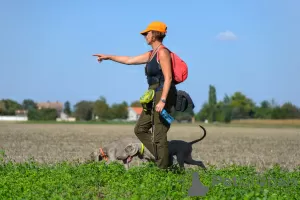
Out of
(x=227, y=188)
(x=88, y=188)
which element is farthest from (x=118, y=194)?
(x=227, y=188)

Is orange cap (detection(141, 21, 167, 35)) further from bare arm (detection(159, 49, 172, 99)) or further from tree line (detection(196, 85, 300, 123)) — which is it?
tree line (detection(196, 85, 300, 123))

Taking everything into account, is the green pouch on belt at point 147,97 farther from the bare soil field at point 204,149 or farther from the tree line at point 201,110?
the tree line at point 201,110

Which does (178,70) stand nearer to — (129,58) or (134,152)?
(129,58)

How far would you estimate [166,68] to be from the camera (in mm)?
9719

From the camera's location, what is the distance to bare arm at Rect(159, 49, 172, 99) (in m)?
9.62

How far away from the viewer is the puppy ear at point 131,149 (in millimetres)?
11961

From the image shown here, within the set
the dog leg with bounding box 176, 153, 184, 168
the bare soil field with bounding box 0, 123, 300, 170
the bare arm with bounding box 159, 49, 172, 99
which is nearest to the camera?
the bare arm with bounding box 159, 49, 172, 99

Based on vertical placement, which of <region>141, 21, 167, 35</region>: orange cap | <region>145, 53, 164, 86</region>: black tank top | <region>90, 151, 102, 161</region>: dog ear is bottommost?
<region>90, 151, 102, 161</region>: dog ear

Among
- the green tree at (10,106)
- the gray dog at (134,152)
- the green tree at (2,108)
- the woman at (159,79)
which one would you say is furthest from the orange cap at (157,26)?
the green tree at (10,106)

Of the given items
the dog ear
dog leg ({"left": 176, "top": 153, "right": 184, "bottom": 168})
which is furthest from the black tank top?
the dog ear

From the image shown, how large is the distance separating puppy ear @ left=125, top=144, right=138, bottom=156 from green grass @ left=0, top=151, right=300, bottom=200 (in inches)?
47.1

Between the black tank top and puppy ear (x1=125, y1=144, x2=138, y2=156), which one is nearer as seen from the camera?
the black tank top

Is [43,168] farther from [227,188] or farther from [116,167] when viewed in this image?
[227,188]

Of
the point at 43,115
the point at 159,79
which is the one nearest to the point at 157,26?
the point at 159,79
